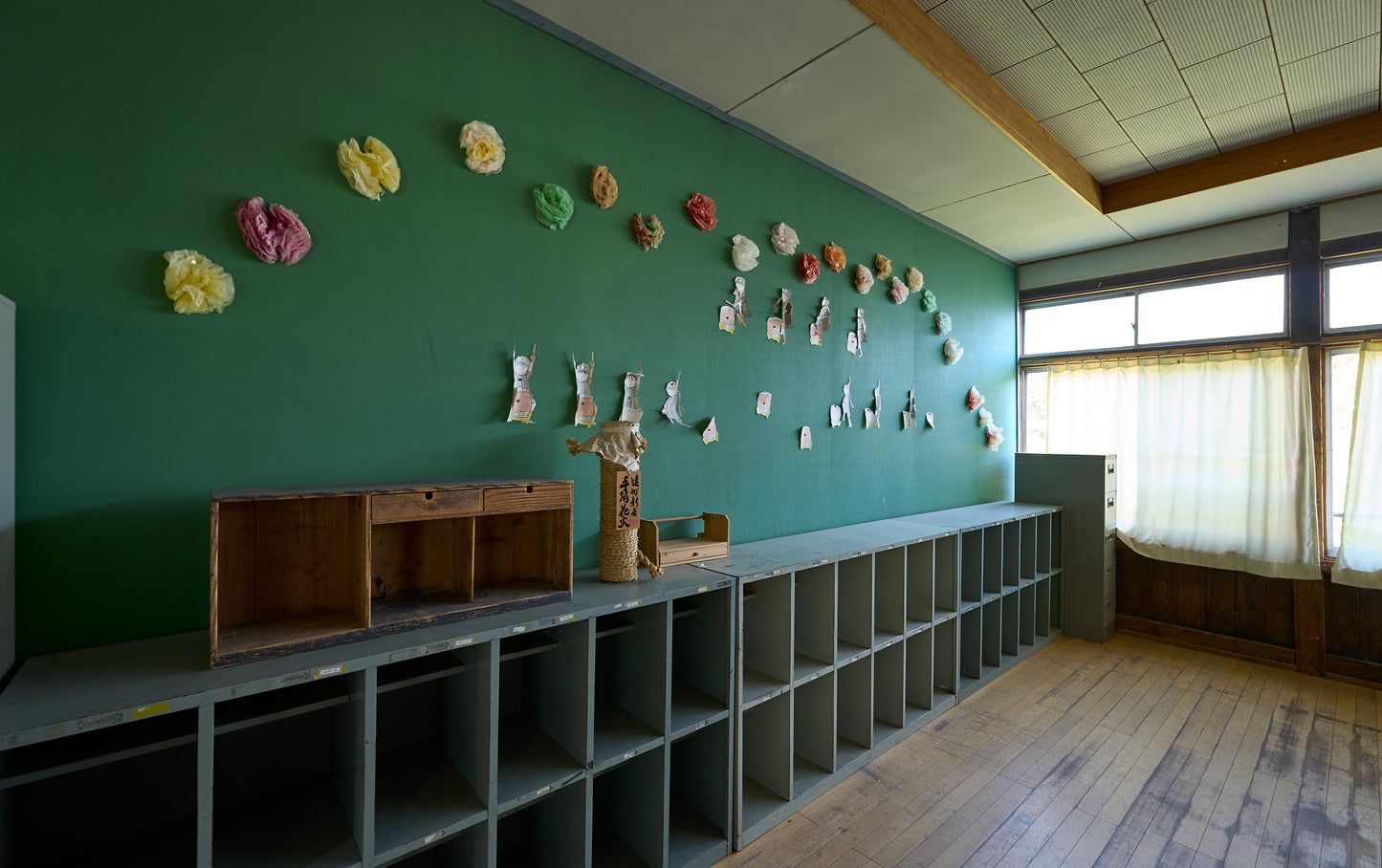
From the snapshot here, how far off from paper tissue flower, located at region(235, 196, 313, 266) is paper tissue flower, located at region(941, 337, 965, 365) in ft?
12.3

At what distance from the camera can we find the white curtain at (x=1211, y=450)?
3.71 m

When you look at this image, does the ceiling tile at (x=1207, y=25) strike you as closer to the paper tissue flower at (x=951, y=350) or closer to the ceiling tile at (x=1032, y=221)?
the ceiling tile at (x=1032, y=221)

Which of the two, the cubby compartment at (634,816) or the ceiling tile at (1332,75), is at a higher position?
the ceiling tile at (1332,75)

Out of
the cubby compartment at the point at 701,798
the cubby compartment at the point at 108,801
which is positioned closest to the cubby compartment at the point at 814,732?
the cubby compartment at the point at 701,798

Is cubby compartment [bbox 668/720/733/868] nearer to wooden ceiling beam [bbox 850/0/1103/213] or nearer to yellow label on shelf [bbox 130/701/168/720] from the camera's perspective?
yellow label on shelf [bbox 130/701/168/720]

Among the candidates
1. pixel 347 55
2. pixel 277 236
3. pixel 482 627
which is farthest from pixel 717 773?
pixel 347 55

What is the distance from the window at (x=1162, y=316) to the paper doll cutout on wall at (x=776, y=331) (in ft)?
10.4

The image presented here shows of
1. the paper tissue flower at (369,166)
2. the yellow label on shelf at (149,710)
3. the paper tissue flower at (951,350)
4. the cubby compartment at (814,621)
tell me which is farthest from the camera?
the paper tissue flower at (951,350)

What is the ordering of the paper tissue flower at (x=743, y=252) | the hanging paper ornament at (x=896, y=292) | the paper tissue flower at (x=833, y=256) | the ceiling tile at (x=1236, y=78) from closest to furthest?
the ceiling tile at (x=1236, y=78)
the paper tissue flower at (x=743, y=252)
the paper tissue flower at (x=833, y=256)
the hanging paper ornament at (x=896, y=292)

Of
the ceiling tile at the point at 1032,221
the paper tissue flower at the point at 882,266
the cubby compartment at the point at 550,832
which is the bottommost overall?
the cubby compartment at the point at 550,832

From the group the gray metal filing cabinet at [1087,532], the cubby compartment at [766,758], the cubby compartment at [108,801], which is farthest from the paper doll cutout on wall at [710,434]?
the gray metal filing cabinet at [1087,532]

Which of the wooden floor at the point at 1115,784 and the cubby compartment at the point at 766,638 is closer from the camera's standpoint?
the wooden floor at the point at 1115,784

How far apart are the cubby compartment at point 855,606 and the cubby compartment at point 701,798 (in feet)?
2.30

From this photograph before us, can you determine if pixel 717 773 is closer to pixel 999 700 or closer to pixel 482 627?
pixel 482 627
